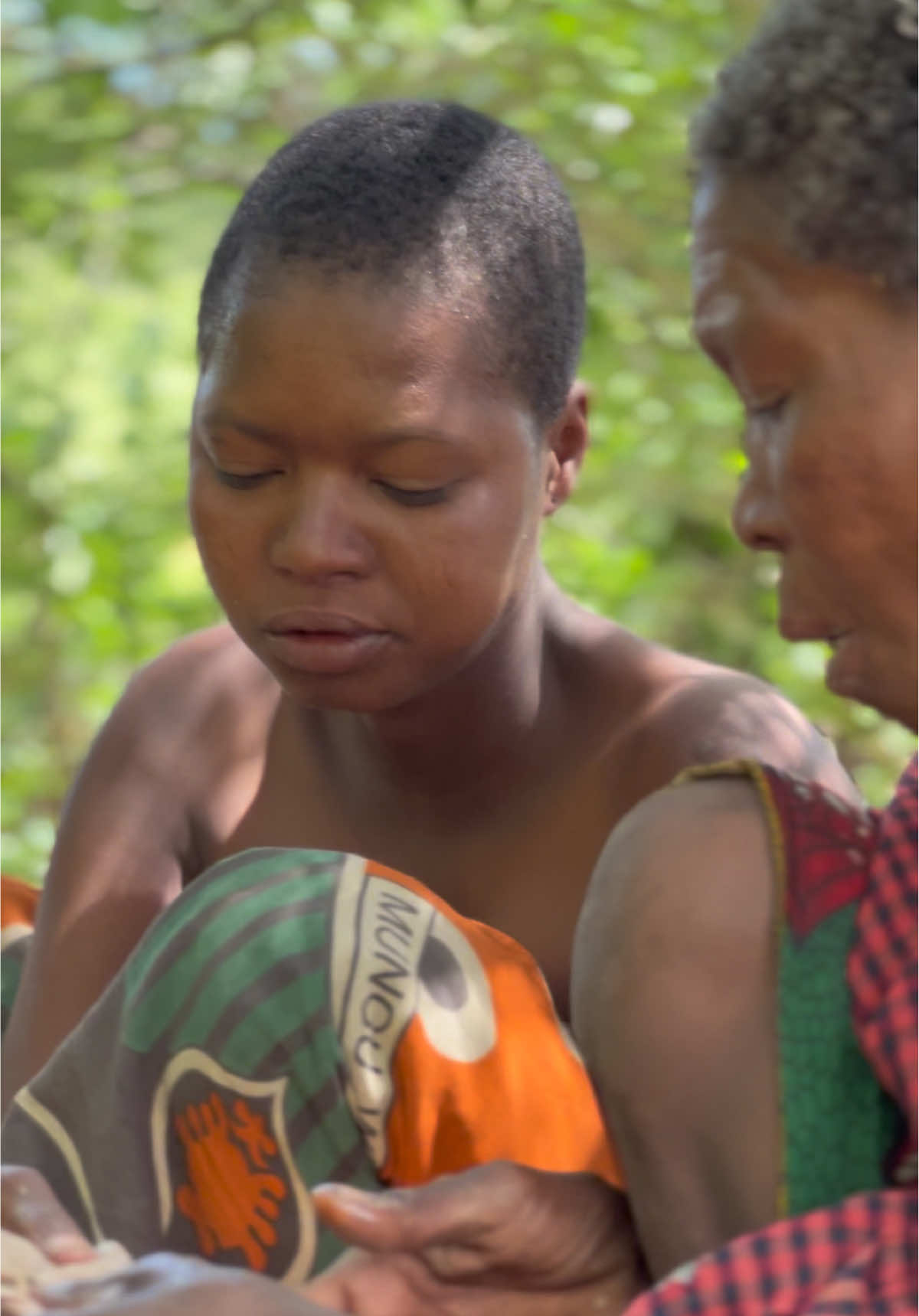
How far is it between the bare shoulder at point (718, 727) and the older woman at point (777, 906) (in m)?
0.60

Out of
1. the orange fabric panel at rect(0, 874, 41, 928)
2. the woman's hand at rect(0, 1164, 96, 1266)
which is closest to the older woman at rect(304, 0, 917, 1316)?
the woman's hand at rect(0, 1164, 96, 1266)

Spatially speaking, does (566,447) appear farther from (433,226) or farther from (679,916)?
(679,916)

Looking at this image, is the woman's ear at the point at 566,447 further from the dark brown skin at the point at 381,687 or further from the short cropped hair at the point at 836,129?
the short cropped hair at the point at 836,129

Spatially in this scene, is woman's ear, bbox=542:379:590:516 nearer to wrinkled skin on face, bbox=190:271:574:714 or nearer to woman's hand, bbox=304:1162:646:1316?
wrinkled skin on face, bbox=190:271:574:714

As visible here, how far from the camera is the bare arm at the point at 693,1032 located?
1245 mm

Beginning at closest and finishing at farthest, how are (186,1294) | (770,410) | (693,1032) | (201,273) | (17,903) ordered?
1. (186,1294)
2. (693,1032)
3. (770,410)
4. (17,903)
5. (201,273)

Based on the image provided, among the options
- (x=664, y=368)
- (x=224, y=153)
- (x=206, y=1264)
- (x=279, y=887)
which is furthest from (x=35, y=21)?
(x=206, y=1264)

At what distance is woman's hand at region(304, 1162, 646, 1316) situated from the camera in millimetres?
1219

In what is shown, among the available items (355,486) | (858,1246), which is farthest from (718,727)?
(858,1246)

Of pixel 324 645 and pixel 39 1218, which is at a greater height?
pixel 324 645

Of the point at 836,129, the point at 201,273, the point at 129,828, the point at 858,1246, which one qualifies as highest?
the point at 836,129

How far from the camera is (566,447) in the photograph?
2.09 m

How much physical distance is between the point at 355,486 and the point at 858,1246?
89 centimetres

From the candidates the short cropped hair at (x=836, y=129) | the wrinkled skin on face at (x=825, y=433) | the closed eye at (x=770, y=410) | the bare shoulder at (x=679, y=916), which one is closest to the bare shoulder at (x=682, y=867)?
the bare shoulder at (x=679, y=916)
